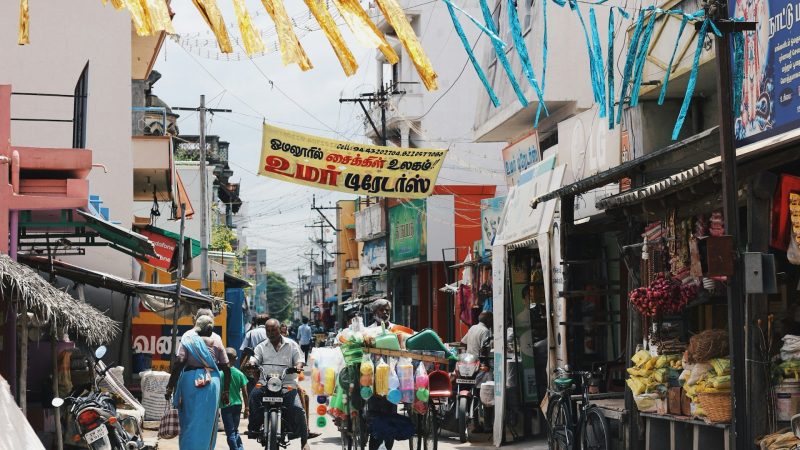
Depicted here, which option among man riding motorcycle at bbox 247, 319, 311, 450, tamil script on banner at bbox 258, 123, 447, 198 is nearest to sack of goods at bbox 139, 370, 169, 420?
tamil script on banner at bbox 258, 123, 447, 198

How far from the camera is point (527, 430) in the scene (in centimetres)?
1842

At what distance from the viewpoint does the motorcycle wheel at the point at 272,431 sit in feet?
46.5

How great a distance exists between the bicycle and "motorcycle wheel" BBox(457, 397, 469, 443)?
3.63m

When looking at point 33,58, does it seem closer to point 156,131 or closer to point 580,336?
point 580,336

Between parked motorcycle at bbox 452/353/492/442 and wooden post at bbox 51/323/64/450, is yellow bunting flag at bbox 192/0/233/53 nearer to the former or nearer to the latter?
wooden post at bbox 51/323/64/450

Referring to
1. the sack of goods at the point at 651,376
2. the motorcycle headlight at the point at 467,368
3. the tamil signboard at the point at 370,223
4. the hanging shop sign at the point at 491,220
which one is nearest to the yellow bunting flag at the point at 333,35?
the sack of goods at the point at 651,376

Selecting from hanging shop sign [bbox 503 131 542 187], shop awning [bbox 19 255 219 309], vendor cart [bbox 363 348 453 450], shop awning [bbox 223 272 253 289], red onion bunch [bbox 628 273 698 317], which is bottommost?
vendor cart [bbox 363 348 453 450]

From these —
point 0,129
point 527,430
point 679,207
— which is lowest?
point 527,430

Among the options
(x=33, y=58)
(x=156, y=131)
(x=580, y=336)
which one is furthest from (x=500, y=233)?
(x=156, y=131)

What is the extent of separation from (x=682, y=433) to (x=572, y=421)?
2180 mm

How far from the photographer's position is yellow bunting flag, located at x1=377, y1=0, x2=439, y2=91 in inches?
192

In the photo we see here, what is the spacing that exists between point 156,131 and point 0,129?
2408 cm

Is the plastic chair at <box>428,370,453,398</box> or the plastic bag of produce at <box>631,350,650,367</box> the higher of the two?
the plastic bag of produce at <box>631,350,650,367</box>

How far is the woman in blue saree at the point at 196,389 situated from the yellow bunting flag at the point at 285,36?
30.0 feet
